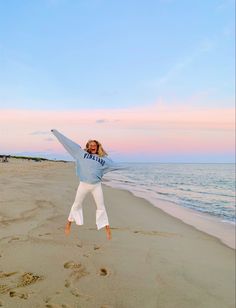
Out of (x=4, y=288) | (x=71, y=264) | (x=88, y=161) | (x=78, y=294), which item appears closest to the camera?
(x=88, y=161)

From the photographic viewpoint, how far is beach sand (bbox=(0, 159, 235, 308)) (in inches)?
291

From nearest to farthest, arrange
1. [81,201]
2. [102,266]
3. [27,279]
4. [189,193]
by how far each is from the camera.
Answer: [81,201] < [27,279] < [102,266] < [189,193]

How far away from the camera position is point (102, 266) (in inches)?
351

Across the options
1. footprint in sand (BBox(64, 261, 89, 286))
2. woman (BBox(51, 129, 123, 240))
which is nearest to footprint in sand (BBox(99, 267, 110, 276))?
footprint in sand (BBox(64, 261, 89, 286))

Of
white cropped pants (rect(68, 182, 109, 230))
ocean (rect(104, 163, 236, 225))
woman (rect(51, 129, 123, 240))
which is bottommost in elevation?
ocean (rect(104, 163, 236, 225))

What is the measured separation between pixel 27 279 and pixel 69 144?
4143 mm

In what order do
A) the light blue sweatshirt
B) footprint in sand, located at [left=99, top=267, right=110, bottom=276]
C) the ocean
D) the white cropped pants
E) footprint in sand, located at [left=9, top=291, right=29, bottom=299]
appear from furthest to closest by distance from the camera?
the ocean
footprint in sand, located at [left=99, top=267, right=110, bottom=276]
footprint in sand, located at [left=9, top=291, right=29, bottom=299]
the white cropped pants
the light blue sweatshirt

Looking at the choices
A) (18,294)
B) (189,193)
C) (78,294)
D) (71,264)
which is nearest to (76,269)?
(71,264)

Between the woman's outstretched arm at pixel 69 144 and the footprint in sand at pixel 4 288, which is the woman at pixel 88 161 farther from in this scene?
the footprint in sand at pixel 4 288

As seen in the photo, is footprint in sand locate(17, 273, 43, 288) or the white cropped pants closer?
the white cropped pants

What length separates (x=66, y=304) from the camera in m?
6.80

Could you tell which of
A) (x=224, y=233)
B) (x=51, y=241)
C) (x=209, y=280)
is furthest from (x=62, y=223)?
(x=224, y=233)

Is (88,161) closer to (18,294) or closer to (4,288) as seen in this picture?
(18,294)

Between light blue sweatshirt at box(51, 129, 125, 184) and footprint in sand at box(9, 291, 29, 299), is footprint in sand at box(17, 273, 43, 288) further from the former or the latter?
light blue sweatshirt at box(51, 129, 125, 184)
